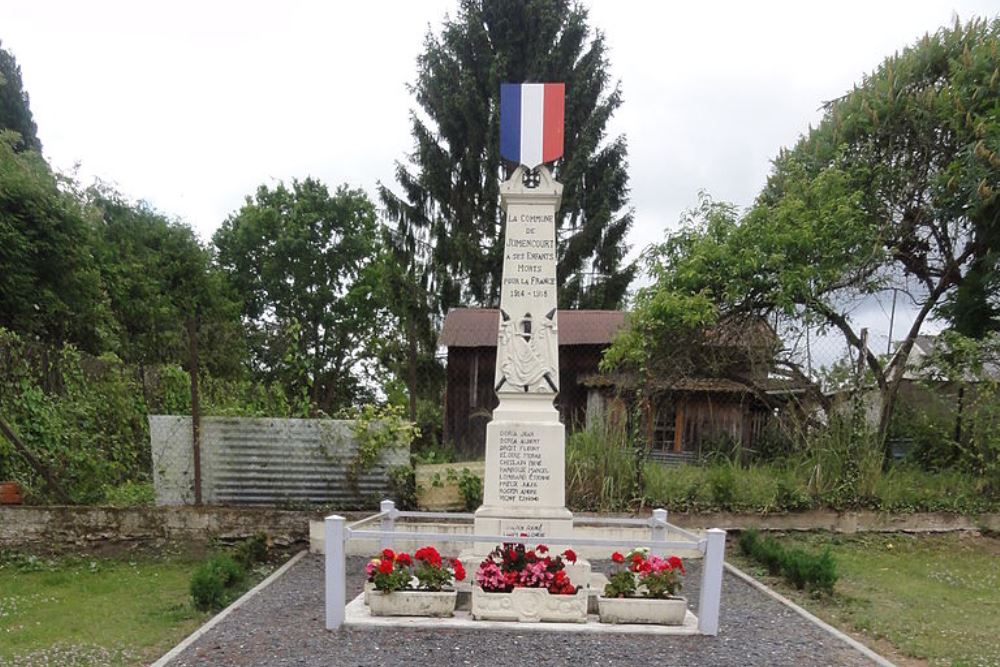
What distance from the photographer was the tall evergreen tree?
1978 centimetres

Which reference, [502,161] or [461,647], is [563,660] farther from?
[502,161]

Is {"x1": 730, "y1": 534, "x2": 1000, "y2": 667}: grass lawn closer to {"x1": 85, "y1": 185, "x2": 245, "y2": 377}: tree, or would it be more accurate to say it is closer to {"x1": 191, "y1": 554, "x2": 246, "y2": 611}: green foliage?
{"x1": 191, "y1": 554, "x2": 246, "y2": 611}: green foliage

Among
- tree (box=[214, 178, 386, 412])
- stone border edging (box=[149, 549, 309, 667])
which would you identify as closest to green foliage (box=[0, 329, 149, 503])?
stone border edging (box=[149, 549, 309, 667])

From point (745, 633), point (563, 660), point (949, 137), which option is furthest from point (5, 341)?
point (949, 137)

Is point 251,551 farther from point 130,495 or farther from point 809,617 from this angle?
point 809,617

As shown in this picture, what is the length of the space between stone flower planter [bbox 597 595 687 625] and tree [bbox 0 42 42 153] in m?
26.8

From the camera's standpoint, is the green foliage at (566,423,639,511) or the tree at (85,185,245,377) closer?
the green foliage at (566,423,639,511)

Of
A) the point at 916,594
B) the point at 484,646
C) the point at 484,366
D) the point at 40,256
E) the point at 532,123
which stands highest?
the point at 532,123

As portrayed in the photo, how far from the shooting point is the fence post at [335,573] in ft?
15.4

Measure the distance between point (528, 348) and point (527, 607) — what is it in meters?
2.38

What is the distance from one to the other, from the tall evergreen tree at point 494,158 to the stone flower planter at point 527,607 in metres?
14.9

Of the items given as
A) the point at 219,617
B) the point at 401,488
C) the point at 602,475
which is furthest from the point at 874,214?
the point at 219,617

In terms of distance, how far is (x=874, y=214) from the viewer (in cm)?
1100

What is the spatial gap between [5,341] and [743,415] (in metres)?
11.3
